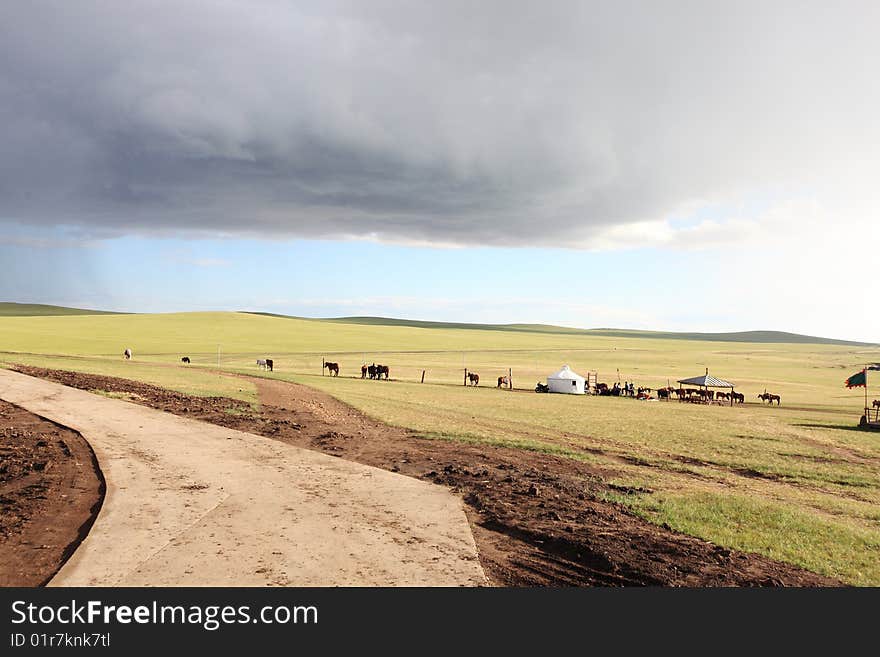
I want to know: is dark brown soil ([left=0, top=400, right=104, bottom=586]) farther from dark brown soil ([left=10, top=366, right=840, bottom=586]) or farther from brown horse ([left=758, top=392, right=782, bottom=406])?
brown horse ([left=758, top=392, right=782, bottom=406])

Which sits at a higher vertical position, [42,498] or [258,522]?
[258,522]

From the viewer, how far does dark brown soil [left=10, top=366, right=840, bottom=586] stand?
9.21 metres

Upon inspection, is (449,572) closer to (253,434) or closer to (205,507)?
Answer: (205,507)

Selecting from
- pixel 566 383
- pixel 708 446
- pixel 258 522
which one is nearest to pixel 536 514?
pixel 258 522

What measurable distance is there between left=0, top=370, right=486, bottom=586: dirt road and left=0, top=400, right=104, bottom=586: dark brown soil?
0.33m

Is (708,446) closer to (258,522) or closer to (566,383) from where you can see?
(258,522)

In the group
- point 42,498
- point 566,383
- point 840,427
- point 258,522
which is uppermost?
point 258,522

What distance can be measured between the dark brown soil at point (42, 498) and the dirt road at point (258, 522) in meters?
0.33

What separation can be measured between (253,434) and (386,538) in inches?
424

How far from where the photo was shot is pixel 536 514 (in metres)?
12.1

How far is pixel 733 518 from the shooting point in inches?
520

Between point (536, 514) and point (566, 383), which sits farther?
point (566, 383)

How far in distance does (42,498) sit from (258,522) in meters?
4.67

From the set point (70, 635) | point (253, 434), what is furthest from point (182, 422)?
point (70, 635)
